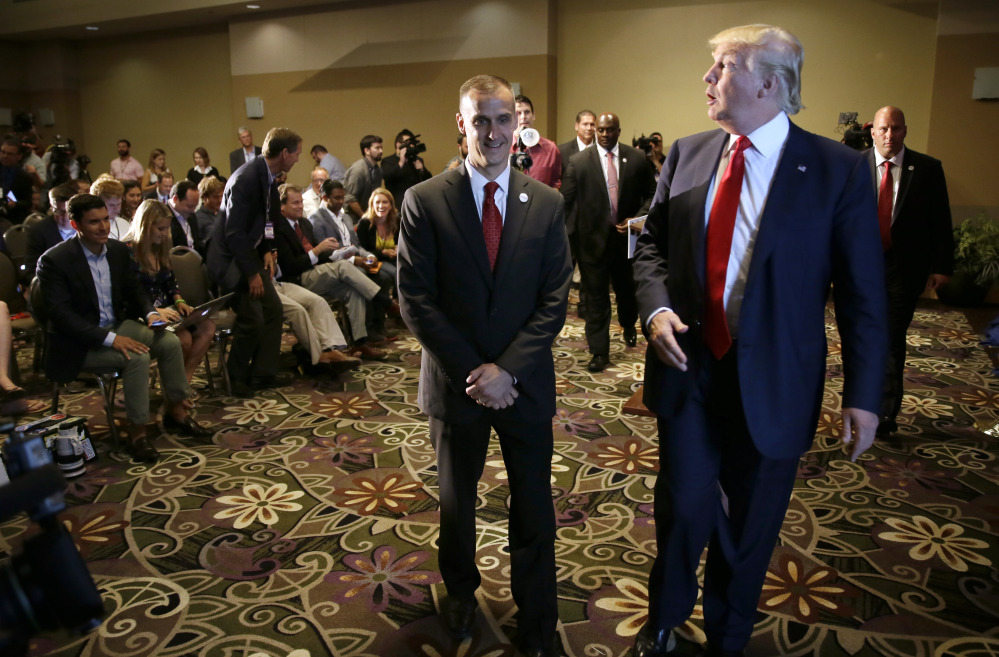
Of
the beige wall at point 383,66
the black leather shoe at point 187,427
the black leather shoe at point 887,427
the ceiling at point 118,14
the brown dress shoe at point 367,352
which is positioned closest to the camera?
the black leather shoe at point 887,427

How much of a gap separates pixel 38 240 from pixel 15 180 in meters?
2.90

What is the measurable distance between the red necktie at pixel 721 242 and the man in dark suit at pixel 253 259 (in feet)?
10.6

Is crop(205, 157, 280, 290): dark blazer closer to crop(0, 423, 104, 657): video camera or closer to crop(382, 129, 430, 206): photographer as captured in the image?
crop(382, 129, 430, 206): photographer

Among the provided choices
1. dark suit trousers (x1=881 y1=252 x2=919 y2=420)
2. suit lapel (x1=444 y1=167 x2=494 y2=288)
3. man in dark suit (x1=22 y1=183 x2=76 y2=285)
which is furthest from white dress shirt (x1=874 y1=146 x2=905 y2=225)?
man in dark suit (x1=22 y1=183 x2=76 y2=285)

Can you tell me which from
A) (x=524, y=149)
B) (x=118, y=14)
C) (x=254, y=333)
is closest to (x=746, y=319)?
(x=254, y=333)

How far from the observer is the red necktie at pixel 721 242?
1.87 meters

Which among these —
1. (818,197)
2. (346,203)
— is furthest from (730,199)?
(346,203)

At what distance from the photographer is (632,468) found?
354 cm

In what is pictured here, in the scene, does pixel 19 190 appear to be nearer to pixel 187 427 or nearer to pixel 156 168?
pixel 156 168

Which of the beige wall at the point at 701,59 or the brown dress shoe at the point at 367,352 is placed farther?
the beige wall at the point at 701,59

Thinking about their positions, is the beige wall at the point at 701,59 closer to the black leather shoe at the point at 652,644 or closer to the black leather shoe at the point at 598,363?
the black leather shoe at the point at 598,363

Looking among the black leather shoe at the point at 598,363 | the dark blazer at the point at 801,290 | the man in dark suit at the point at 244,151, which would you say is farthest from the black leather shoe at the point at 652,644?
the man in dark suit at the point at 244,151

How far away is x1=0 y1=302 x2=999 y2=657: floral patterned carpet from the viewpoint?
7.49ft

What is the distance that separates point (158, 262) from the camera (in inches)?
166
